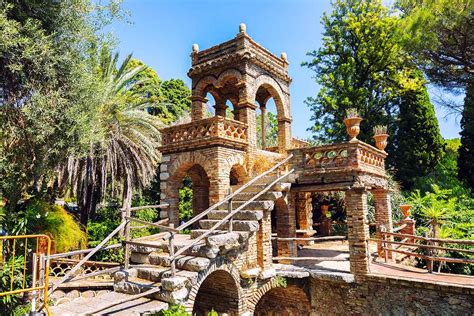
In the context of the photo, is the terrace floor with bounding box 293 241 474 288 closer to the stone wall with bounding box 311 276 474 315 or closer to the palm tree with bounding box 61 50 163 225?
the stone wall with bounding box 311 276 474 315

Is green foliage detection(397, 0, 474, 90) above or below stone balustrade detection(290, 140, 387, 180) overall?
above

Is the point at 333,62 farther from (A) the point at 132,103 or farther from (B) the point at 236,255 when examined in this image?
(B) the point at 236,255

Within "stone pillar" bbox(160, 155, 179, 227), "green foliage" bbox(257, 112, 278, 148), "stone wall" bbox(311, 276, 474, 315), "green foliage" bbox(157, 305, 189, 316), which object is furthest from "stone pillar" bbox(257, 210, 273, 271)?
"green foliage" bbox(257, 112, 278, 148)

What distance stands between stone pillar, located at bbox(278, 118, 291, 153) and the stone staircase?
13.5 ft

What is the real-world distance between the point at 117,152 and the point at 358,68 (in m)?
15.8

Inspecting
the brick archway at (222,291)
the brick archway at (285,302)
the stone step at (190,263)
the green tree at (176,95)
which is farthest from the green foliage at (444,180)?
the green tree at (176,95)

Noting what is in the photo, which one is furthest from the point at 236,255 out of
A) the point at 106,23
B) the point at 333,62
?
the point at 333,62

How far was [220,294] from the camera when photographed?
342 inches

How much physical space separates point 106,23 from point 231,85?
6.75 meters

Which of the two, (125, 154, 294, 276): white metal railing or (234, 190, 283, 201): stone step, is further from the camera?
(234, 190, 283, 201): stone step

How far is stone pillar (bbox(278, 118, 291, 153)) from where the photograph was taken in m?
13.7

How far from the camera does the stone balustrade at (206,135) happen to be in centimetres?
1034

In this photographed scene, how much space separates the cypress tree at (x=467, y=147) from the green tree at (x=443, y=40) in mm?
205

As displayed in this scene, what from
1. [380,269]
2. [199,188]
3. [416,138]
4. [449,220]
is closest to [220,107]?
[199,188]
